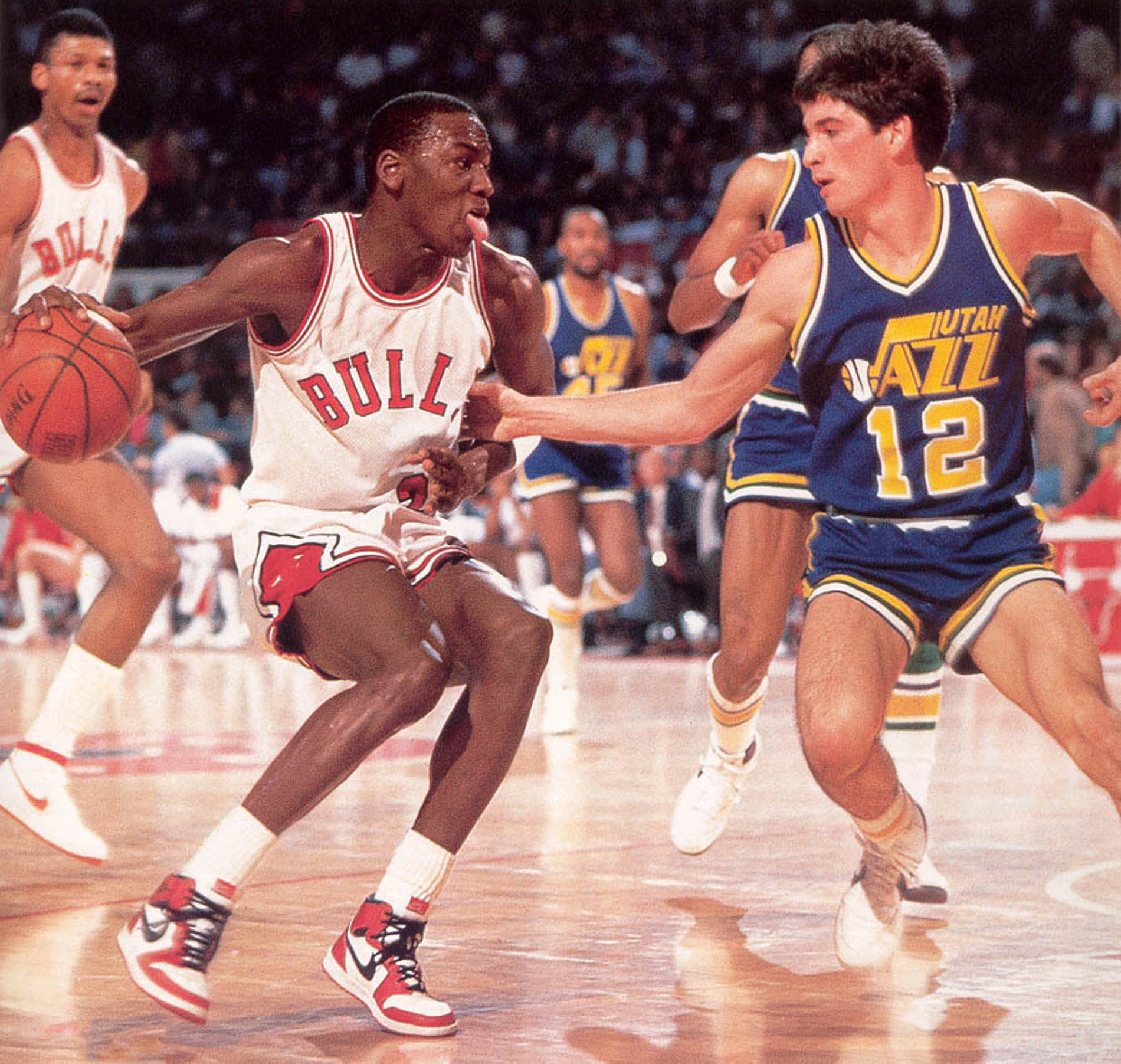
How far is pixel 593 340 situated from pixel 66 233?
152 inches

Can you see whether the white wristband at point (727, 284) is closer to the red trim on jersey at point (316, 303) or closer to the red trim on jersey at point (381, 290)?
the red trim on jersey at point (381, 290)

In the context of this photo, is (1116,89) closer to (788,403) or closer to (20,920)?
(788,403)

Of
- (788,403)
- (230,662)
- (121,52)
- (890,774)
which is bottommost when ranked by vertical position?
(230,662)

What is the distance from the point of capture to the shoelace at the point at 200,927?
10.9ft

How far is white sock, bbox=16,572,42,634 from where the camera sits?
15141 mm

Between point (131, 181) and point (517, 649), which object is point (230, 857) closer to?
point (517, 649)

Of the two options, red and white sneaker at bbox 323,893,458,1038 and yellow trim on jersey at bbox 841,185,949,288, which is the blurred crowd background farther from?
red and white sneaker at bbox 323,893,458,1038

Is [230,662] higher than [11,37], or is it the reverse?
[11,37]

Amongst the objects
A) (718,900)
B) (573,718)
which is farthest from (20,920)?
(573,718)

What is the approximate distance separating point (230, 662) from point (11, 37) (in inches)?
407

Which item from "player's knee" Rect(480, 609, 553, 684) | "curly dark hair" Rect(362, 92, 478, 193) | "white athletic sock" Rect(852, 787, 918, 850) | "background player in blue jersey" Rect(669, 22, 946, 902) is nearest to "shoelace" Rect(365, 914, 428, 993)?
"player's knee" Rect(480, 609, 553, 684)

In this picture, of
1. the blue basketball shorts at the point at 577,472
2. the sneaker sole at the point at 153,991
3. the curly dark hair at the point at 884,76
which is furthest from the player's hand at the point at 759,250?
the blue basketball shorts at the point at 577,472

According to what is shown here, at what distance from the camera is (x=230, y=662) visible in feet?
43.6

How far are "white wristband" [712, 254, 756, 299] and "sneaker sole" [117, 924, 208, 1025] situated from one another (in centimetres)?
205
